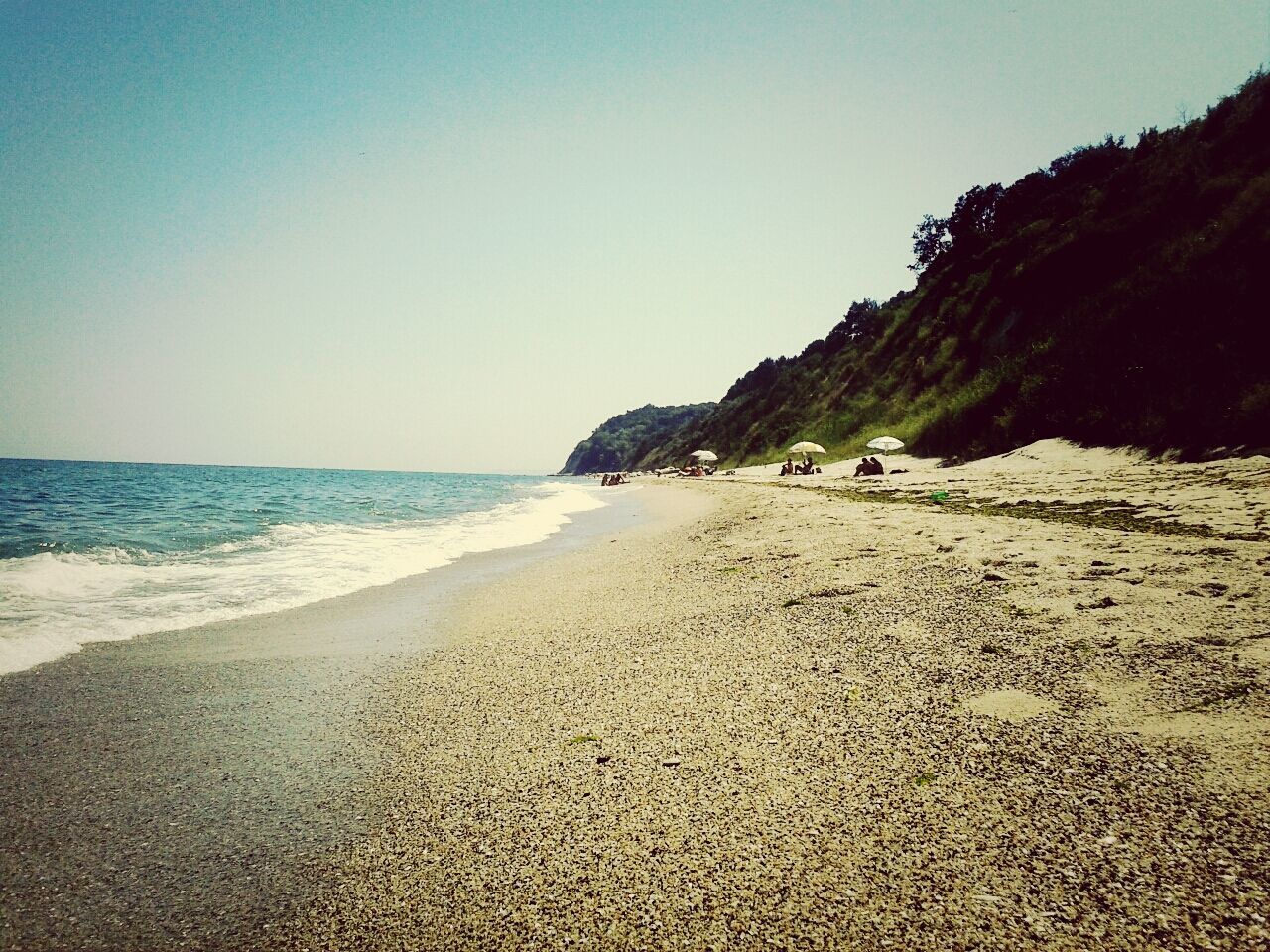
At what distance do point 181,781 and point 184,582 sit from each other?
282 inches

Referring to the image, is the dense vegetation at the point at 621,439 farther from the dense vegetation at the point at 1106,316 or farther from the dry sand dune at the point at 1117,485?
the dry sand dune at the point at 1117,485

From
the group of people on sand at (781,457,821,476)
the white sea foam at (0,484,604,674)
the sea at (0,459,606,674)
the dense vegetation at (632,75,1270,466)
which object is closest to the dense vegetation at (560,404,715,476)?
the dense vegetation at (632,75,1270,466)

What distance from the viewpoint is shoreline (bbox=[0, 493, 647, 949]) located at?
7.22ft

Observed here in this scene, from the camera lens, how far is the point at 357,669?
16.1 feet

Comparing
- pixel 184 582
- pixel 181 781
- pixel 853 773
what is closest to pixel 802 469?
pixel 184 582

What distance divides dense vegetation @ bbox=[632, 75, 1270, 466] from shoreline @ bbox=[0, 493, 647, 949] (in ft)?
52.0

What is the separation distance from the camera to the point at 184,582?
8.62m

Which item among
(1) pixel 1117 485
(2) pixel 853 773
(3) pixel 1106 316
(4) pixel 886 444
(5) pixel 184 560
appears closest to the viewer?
(2) pixel 853 773

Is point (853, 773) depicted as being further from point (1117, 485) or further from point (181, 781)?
point (1117, 485)

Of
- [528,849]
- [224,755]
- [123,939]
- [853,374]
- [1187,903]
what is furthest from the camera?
[853,374]

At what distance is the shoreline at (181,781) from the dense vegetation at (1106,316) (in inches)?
624

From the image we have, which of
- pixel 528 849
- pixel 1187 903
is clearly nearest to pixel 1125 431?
pixel 1187 903

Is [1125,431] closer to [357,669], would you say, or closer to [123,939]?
[357,669]

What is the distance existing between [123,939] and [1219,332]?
71.7ft
